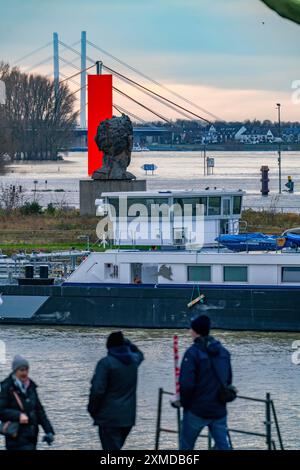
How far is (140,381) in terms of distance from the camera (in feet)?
97.4

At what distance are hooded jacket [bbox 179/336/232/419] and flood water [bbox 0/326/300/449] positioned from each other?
8.04 m

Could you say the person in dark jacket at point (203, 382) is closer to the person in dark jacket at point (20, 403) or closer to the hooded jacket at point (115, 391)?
the hooded jacket at point (115, 391)

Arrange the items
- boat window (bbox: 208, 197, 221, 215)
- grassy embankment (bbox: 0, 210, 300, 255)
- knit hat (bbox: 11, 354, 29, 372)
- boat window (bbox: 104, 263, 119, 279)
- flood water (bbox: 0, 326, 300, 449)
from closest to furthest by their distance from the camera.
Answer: knit hat (bbox: 11, 354, 29, 372) → flood water (bbox: 0, 326, 300, 449) → boat window (bbox: 104, 263, 119, 279) → boat window (bbox: 208, 197, 221, 215) → grassy embankment (bbox: 0, 210, 300, 255)

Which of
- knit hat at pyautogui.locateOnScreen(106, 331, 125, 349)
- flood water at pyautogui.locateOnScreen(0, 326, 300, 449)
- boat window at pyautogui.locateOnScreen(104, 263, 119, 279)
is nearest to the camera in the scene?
knit hat at pyautogui.locateOnScreen(106, 331, 125, 349)

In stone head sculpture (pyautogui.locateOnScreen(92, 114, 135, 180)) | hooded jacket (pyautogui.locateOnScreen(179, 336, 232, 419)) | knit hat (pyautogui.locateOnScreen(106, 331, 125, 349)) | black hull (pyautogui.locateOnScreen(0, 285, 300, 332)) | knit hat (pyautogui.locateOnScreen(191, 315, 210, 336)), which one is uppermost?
stone head sculpture (pyautogui.locateOnScreen(92, 114, 135, 180))

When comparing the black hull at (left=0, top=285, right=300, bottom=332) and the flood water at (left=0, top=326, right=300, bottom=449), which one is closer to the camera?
the flood water at (left=0, top=326, right=300, bottom=449)

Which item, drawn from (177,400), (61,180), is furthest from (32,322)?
(61,180)

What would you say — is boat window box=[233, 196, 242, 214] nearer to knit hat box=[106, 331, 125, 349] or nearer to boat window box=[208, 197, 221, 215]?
boat window box=[208, 197, 221, 215]

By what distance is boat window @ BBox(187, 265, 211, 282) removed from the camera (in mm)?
38594

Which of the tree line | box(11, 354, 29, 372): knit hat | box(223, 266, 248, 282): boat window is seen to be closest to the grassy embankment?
box(223, 266, 248, 282): boat window

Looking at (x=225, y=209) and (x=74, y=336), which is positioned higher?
(x=225, y=209)

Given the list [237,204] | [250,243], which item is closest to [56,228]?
[237,204]

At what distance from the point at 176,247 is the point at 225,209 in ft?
7.15
